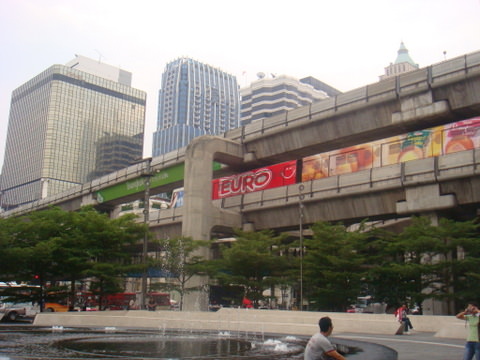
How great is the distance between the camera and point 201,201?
147 ft

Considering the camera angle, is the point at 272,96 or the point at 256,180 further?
the point at 272,96

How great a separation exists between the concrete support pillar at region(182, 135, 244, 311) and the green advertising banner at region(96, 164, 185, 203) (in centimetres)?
444

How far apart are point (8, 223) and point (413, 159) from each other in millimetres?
29563

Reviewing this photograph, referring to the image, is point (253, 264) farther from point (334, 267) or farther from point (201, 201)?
point (201, 201)

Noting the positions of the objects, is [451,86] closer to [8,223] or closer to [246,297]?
[246,297]

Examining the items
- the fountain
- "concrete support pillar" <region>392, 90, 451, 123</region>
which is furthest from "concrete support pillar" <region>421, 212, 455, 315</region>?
the fountain

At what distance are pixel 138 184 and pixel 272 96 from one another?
115021 mm

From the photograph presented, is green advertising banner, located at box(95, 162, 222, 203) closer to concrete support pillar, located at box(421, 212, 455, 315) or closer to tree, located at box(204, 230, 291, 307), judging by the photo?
tree, located at box(204, 230, 291, 307)

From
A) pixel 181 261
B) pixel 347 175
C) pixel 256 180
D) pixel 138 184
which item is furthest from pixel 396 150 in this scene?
pixel 138 184

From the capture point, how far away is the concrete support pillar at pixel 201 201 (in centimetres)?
4353

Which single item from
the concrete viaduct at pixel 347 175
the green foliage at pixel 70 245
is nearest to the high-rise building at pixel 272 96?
the concrete viaduct at pixel 347 175

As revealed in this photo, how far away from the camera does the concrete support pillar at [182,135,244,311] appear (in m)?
43.5

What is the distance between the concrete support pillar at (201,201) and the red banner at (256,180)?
2.71m

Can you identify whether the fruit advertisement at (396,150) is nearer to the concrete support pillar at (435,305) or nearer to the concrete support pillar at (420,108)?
the concrete support pillar at (420,108)
